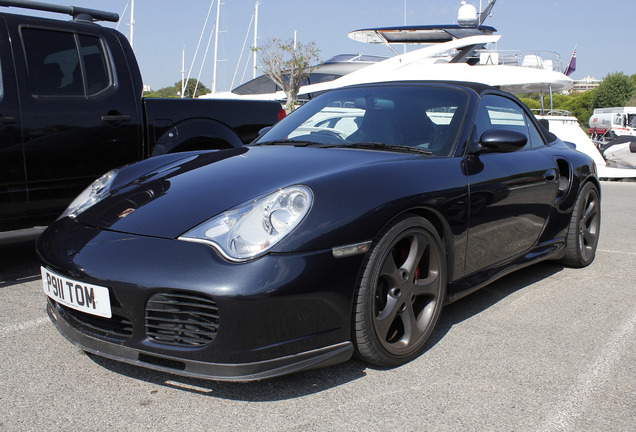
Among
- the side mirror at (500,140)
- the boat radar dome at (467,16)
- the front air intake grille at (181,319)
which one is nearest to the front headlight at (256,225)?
the front air intake grille at (181,319)

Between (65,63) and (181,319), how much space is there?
2831 millimetres

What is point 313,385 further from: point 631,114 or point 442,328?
point 631,114

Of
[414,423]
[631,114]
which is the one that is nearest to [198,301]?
[414,423]

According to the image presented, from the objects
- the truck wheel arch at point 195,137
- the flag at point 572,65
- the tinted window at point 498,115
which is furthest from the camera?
the flag at point 572,65

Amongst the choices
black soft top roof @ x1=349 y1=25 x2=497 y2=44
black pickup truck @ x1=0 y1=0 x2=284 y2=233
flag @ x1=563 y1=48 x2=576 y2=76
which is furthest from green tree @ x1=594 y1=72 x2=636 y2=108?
black pickup truck @ x1=0 y1=0 x2=284 y2=233

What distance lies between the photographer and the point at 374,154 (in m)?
2.99

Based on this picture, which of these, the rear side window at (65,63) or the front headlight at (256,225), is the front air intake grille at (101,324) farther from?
the rear side window at (65,63)

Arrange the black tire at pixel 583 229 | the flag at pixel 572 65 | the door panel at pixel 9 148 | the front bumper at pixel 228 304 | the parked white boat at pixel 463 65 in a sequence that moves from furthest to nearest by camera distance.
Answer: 1. the flag at pixel 572 65
2. the parked white boat at pixel 463 65
3. the black tire at pixel 583 229
4. the door panel at pixel 9 148
5. the front bumper at pixel 228 304

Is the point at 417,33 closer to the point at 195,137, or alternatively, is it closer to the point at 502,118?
the point at 195,137

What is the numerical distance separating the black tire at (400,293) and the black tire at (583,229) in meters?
1.88

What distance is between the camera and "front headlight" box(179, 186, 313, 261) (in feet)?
7.27

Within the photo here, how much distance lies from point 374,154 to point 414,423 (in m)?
1.33

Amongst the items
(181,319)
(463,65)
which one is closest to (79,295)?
(181,319)

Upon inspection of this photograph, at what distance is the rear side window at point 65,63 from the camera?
4.07 m
